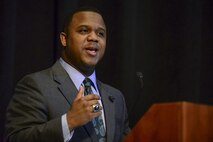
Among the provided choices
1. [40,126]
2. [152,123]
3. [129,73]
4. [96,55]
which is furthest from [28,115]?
[129,73]

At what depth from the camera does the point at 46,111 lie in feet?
5.65

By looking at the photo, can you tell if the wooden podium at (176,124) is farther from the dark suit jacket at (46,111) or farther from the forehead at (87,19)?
the forehead at (87,19)

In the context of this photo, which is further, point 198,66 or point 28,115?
point 198,66

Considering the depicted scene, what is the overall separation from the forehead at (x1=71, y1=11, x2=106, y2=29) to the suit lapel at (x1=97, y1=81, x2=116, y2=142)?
342mm

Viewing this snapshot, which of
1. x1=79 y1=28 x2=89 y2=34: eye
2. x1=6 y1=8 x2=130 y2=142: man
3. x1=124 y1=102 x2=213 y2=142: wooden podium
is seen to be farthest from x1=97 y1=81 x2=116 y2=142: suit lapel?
x1=124 y1=102 x2=213 y2=142: wooden podium

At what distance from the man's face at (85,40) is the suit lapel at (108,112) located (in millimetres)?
144

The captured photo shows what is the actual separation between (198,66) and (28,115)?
1.32 meters

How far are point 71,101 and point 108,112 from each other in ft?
0.72

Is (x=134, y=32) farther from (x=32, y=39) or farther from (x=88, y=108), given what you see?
(x=88, y=108)

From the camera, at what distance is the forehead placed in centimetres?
196

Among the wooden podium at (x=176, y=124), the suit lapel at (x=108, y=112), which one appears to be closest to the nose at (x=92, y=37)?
the suit lapel at (x=108, y=112)

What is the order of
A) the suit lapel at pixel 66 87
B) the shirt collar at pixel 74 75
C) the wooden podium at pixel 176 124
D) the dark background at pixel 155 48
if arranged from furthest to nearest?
the dark background at pixel 155 48 → the shirt collar at pixel 74 75 → the suit lapel at pixel 66 87 → the wooden podium at pixel 176 124

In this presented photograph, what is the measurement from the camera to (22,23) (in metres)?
2.39

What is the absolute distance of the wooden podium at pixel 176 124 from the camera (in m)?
1.16
